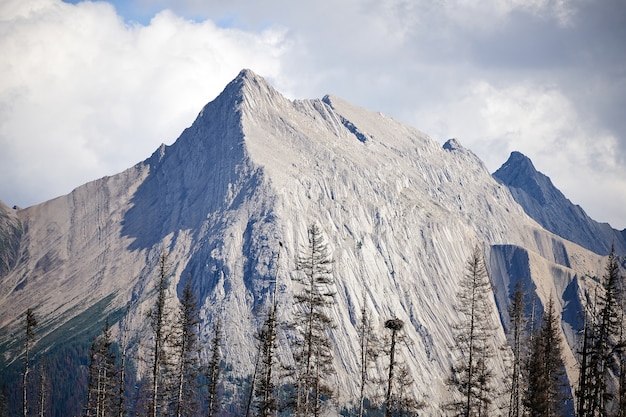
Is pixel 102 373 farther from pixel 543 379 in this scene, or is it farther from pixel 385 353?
pixel 543 379

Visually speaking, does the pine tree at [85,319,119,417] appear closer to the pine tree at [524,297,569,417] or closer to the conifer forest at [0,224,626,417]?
the conifer forest at [0,224,626,417]

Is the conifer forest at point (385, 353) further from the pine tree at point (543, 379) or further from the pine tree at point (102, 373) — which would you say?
the pine tree at point (102, 373)

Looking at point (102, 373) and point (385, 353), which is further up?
point (385, 353)

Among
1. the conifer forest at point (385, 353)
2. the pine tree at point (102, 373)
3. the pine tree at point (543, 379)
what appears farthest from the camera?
the pine tree at point (102, 373)

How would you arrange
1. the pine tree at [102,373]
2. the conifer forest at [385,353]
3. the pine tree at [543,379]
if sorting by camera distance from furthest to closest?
the pine tree at [102,373], the pine tree at [543,379], the conifer forest at [385,353]

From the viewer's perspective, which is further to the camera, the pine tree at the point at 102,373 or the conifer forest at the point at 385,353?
the pine tree at the point at 102,373

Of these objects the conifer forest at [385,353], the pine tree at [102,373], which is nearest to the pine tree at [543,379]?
the conifer forest at [385,353]

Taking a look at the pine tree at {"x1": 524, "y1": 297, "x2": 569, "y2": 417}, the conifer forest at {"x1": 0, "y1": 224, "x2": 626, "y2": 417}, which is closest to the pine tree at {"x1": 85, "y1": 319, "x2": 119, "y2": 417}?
the conifer forest at {"x1": 0, "y1": 224, "x2": 626, "y2": 417}

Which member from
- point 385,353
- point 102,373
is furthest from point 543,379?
point 102,373

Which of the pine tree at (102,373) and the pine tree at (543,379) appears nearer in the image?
the pine tree at (543,379)

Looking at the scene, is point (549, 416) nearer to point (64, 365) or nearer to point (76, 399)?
point (76, 399)

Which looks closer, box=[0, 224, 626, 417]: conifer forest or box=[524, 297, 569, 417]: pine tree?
box=[0, 224, 626, 417]: conifer forest

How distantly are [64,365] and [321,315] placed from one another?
573 feet

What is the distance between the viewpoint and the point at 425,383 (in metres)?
Answer: 192
